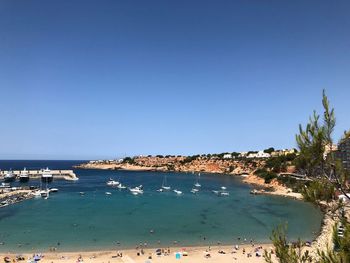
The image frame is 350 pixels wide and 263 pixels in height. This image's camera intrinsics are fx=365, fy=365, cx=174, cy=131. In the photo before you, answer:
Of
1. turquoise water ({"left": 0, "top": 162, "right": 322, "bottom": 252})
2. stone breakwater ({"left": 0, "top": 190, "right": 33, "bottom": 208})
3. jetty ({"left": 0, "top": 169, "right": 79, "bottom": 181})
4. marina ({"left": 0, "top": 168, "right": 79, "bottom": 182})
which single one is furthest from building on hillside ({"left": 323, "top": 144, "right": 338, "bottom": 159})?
jetty ({"left": 0, "top": 169, "right": 79, "bottom": 181})

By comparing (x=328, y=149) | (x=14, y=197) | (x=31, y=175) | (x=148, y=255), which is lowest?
(x=148, y=255)

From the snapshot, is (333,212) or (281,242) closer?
(333,212)

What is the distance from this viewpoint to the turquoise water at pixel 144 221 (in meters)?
44.6

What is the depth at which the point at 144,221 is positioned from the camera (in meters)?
55.8

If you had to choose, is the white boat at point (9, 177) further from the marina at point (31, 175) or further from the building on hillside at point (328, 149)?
the building on hillside at point (328, 149)

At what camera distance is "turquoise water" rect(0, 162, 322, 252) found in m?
44.6

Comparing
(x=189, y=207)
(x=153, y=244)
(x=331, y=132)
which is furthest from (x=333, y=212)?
(x=189, y=207)

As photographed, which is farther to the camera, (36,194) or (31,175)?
(31,175)

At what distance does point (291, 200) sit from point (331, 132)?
74.5 m

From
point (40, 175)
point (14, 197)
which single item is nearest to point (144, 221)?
point (14, 197)

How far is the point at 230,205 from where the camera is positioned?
73.2m

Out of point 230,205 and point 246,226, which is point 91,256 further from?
point 230,205

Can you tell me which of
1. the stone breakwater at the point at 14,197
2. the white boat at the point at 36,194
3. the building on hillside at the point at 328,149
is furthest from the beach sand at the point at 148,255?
the white boat at the point at 36,194

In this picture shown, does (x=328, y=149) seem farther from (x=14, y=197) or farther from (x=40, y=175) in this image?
(x=40, y=175)
